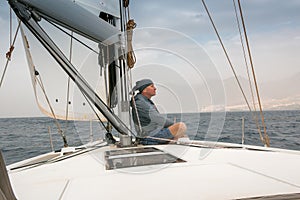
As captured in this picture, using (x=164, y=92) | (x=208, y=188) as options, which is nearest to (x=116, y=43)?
(x=164, y=92)

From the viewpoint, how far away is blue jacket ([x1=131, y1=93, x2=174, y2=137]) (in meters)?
1.70

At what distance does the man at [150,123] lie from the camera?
1.66 metres

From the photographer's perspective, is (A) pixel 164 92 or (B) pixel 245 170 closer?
(B) pixel 245 170

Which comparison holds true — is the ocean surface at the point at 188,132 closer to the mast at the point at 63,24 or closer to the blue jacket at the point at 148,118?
the blue jacket at the point at 148,118

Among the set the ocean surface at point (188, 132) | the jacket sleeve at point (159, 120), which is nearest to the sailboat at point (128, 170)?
the jacket sleeve at point (159, 120)

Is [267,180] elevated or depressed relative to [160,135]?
depressed

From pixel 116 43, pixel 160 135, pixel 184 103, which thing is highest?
pixel 116 43

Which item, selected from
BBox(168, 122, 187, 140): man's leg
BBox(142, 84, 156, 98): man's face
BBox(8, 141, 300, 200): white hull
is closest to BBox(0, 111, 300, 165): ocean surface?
BBox(168, 122, 187, 140): man's leg

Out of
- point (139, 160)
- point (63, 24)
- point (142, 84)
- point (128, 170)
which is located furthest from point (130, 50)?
point (128, 170)

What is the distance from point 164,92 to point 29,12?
983 mm

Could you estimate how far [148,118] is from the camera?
175 centimetres

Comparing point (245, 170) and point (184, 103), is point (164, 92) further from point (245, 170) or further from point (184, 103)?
point (245, 170)

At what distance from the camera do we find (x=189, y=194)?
0.61 metres

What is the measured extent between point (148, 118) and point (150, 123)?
0.04 meters
